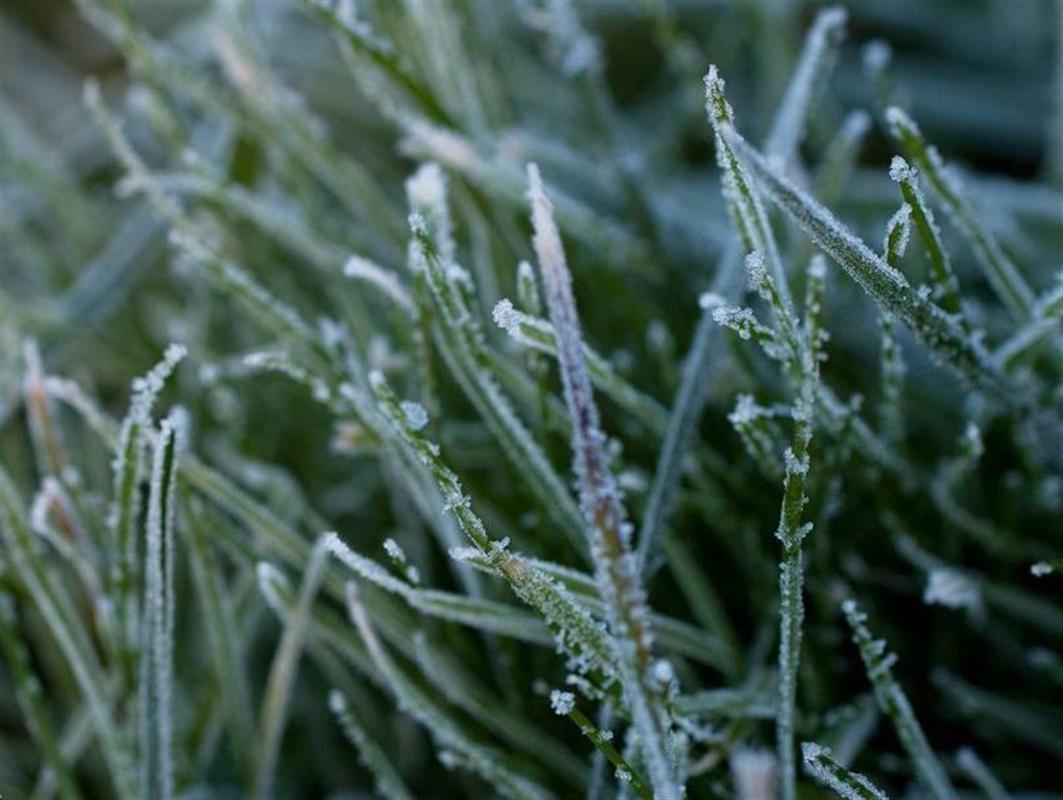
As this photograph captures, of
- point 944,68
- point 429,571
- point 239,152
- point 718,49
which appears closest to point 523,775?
point 429,571

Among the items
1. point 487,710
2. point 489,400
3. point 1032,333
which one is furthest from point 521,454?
point 1032,333

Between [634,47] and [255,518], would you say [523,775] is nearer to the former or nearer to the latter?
[255,518]

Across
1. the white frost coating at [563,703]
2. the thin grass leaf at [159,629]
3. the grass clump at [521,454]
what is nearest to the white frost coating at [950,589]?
the grass clump at [521,454]

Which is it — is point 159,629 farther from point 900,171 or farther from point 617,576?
point 900,171

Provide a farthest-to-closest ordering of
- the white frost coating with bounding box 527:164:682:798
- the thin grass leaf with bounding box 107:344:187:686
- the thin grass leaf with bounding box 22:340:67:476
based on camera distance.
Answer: the thin grass leaf with bounding box 22:340:67:476, the thin grass leaf with bounding box 107:344:187:686, the white frost coating with bounding box 527:164:682:798

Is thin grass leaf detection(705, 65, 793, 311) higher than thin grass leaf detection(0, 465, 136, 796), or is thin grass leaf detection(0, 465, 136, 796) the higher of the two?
thin grass leaf detection(705, 65, 793, 311)

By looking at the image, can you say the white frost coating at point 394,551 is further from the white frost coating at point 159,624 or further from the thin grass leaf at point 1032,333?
the thin grass leaf at point 1032,333

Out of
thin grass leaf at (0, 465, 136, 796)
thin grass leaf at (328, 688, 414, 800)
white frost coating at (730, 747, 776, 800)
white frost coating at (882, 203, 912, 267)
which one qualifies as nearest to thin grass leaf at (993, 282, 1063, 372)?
white frost coating at (882, 203, 912, 267)

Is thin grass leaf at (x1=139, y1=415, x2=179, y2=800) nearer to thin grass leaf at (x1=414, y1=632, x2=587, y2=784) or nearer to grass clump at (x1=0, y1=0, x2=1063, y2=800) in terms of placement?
grass clump at (x1=0, y1=0, x2=1063, y2=800)
